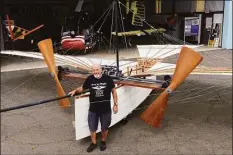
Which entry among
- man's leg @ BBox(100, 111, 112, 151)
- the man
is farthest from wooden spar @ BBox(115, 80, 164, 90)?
man's leg @ BBox(100, 111, 112, 151)

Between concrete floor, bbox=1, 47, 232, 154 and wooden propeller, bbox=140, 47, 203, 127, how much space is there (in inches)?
19.3

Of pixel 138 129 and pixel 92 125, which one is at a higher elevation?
pixel 92 125

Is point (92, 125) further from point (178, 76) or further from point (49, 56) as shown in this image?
point (49, 56)

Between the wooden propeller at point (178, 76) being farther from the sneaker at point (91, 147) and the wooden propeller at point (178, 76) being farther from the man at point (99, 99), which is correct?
the sneaker at point (91, 147)

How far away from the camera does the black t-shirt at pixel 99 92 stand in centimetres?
336

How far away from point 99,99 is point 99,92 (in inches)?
4.0

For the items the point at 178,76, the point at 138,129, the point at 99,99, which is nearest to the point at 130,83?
the point at 99,99

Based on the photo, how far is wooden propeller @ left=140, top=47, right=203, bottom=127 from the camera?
9.48 feet

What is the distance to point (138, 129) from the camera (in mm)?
4168

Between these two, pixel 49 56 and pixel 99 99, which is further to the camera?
pixel 49 56

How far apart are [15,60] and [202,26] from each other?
8.92m

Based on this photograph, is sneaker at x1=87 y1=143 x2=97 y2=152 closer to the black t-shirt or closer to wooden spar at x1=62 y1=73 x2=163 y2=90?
the black t-shirt

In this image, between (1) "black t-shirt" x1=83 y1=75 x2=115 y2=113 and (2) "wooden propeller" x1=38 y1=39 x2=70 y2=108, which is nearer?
(1) "black t-shirt" x1=83 y1=75 x2=115 y2=113

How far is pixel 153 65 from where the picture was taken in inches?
209
